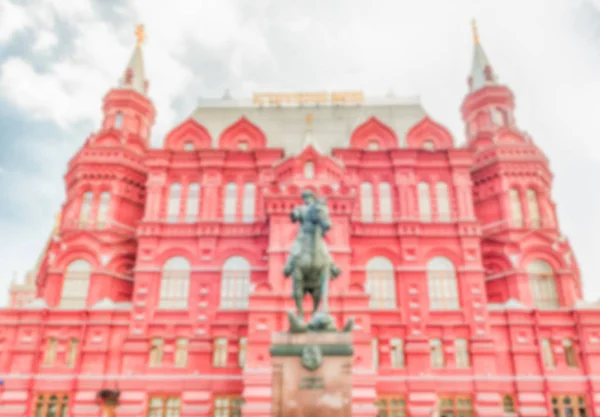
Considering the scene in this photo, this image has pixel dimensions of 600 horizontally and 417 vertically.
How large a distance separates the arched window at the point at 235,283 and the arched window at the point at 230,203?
115 inches

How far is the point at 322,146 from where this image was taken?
37625 millimetres

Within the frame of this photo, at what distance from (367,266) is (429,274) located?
3.86m

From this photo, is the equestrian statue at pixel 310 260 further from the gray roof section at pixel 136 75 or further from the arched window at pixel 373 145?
the gray roof section at pixel 136 75

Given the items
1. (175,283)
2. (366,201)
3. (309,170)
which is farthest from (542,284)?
(175,283)

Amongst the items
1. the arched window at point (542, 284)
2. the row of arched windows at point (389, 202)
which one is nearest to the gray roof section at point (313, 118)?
the row of arched windows at point (389, 202)

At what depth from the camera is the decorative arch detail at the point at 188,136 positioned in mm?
37125

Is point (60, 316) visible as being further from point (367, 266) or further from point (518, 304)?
point (518, 304)

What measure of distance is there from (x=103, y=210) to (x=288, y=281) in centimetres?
1484

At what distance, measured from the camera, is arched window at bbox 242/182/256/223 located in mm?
34625

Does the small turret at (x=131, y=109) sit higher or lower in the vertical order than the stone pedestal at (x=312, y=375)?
higher

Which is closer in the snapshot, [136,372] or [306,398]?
[306,398]

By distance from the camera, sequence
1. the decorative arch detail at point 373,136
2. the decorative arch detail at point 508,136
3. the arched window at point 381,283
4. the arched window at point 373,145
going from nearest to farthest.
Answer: the arched window at point 381,283, the decorative arch detail at point 373,136, the arched window at point 373,145, the decorative arch detail at point 508,136

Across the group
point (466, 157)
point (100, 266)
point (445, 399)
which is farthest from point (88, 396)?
point (466, 157)

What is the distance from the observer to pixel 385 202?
35.1 meters
